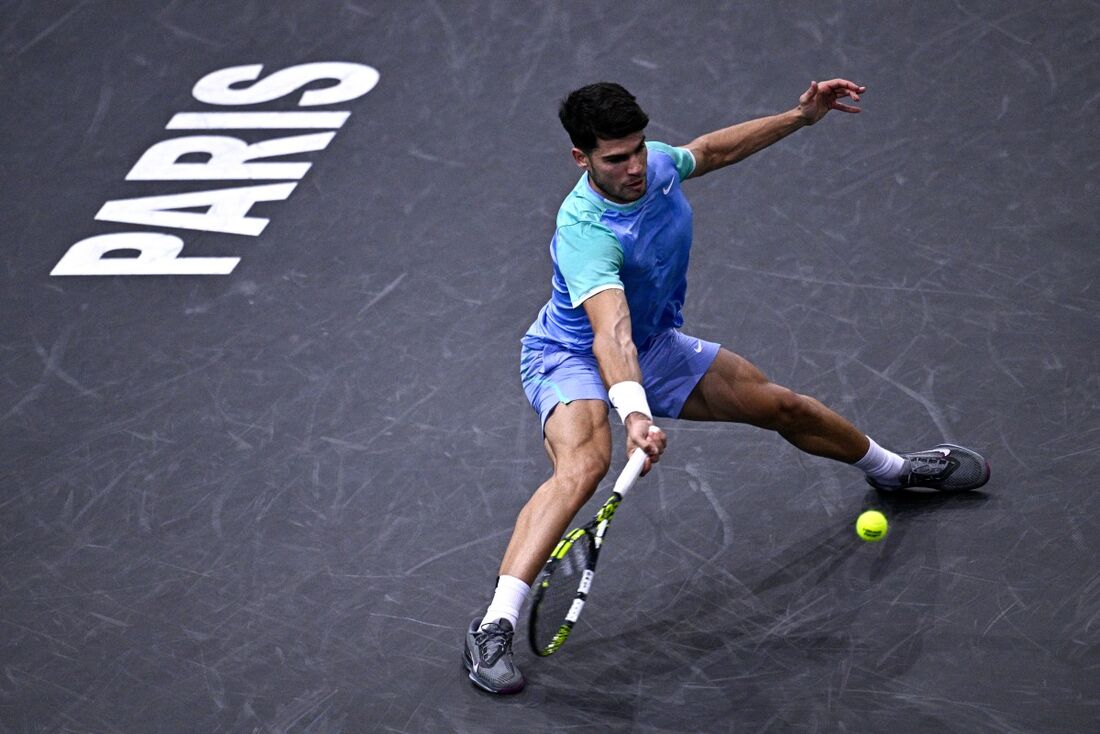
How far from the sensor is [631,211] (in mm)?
4574

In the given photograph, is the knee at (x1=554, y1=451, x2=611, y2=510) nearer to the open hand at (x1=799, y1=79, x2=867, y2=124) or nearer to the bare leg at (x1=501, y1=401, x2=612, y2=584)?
the bare leg at (x1=501, y1=401, x2=612, y2=584)

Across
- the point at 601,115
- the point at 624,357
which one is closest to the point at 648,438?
the point at 624,357

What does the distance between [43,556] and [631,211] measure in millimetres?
2693

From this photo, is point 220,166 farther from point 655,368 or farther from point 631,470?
point 631,470

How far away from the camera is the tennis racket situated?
169 inches

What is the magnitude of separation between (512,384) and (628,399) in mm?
1855

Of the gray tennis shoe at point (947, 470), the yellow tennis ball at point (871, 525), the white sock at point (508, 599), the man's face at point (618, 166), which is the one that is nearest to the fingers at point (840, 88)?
the man's face at point (618, 166)

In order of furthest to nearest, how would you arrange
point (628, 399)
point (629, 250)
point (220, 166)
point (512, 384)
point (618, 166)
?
point (220, 166) → point (512, 384) → point (629, 250) → point (618, 166) → point (628, 399)

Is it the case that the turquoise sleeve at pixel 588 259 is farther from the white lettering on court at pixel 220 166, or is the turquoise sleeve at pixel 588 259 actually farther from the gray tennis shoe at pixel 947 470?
the white lettering on court at pixel 220 166

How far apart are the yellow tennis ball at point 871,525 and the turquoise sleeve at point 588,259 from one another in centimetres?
124

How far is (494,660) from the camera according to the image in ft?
15.0

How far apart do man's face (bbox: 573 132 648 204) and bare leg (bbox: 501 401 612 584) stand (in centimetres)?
70

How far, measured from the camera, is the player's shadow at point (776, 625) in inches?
180

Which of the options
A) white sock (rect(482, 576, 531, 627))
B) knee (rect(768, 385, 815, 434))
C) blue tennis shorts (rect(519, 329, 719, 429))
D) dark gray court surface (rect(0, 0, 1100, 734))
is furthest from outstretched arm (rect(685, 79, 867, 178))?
white sock (rect(482, 576, 531, 627))
